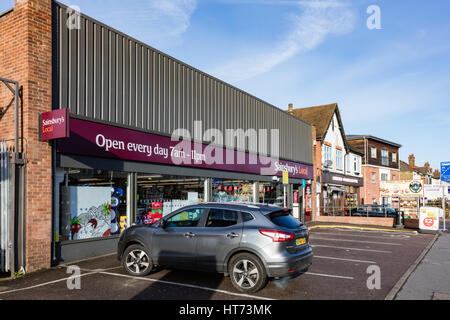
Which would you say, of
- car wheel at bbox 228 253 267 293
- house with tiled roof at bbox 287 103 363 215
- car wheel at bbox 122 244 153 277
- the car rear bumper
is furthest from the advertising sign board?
car wheel at bbox 122 244 153 277

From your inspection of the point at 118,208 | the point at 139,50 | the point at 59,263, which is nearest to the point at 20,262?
the point at 59,263

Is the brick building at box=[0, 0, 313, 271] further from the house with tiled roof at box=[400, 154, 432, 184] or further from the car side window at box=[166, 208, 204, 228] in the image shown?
the house with tiled roof at box=[400, 154, 432, 184]

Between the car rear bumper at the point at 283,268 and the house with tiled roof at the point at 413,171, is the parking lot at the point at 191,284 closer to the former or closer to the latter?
the car rear bumper at the point at 283,268

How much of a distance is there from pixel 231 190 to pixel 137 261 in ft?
32.8

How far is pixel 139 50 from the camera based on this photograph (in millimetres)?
12695

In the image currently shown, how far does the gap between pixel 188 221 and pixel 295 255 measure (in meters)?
2.41

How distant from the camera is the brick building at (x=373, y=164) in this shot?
43.7 meters

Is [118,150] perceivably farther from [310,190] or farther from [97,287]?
[310,190]

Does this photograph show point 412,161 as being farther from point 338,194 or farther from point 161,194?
point 161,194

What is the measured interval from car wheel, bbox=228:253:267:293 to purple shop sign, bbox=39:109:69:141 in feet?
16.6

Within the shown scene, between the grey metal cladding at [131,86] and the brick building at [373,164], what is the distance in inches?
1180

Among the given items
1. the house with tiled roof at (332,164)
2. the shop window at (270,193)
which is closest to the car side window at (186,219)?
the shop window at (270,193)

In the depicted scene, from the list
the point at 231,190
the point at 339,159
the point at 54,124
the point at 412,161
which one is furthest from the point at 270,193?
the point at 412,161
